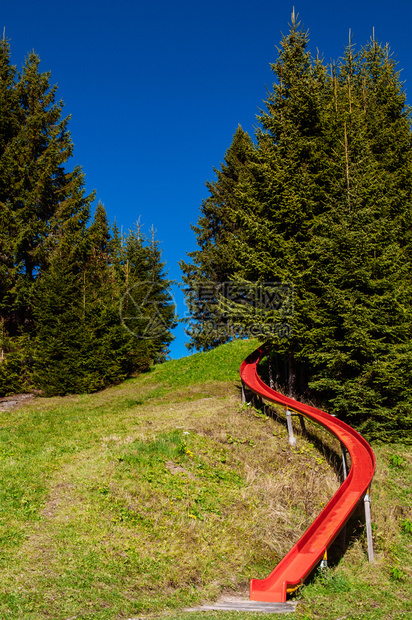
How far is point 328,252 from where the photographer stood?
15852 millimetres

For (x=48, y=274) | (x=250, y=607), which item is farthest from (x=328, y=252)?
(x=48, y=274)

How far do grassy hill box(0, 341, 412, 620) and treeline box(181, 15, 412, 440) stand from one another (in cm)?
254

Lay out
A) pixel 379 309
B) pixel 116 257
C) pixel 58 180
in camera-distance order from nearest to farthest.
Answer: pixel 379 309, pixel 58 180, pixel 116 257

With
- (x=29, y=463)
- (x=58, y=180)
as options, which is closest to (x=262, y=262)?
(x=29, y=463)

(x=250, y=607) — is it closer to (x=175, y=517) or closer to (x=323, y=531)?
(x=323, y=531)

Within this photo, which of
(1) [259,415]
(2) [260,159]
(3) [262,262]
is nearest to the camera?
(1) [259,415]

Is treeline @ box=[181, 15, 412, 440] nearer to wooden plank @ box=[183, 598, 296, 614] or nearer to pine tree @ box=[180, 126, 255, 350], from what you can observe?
wooden plank @ box=[183, 598, 296, 614]

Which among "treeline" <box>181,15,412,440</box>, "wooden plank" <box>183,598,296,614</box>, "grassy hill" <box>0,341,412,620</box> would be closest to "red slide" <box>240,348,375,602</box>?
"wooden plank" <box>183,598,296,614</box>

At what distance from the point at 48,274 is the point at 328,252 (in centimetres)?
1595

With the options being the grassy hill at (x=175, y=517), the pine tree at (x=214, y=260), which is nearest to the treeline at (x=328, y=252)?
the grassy hill at (x=175, y=517)

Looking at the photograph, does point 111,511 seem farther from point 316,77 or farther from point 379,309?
point 316,77

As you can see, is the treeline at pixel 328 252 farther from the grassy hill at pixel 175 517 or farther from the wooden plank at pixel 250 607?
the wooden plank at pixel 250 607

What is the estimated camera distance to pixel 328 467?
39.7 feet

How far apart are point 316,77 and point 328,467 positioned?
65.1ft
